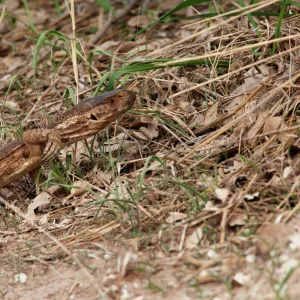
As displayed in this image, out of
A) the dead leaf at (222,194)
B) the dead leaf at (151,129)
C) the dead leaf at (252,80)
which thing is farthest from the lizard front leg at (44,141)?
the dead leaf at (222,194)

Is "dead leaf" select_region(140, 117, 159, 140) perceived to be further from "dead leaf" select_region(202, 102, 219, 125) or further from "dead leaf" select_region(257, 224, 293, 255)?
"dead leaf" select_region(257, 224, 293, 255)

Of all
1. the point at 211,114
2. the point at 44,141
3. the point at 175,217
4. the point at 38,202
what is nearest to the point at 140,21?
the point at 211,114

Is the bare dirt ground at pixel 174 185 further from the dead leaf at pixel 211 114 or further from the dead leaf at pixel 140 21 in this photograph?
the dead leaf at pixel 140 21

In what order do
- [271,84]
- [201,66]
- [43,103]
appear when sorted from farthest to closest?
1. [43,103]
2. [201,66]
3. [271,84]

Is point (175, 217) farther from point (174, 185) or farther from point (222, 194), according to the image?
point (174, 185)

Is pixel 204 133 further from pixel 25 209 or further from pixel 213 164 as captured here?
pixel 25 209

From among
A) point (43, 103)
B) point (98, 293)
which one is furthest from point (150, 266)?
point (43, 103)

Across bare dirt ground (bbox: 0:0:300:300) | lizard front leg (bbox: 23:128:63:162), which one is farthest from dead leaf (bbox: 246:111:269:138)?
lizard front leg (bbox: 23:128:63:162)
